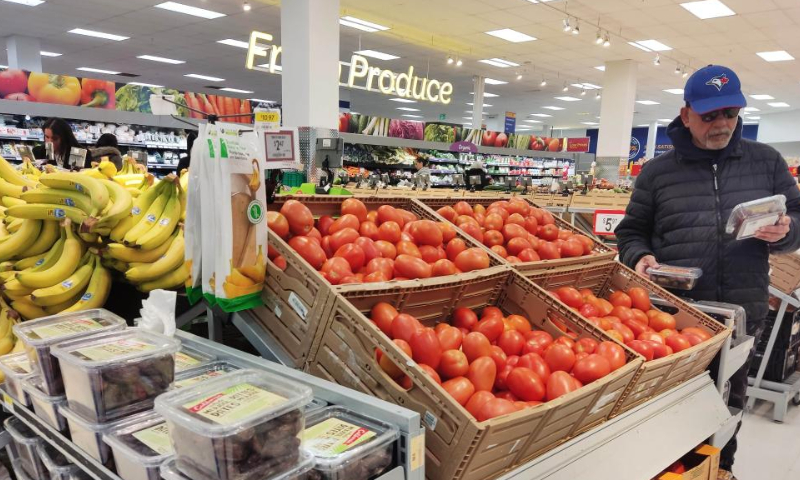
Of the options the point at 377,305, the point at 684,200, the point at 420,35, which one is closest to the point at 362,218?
the point at 377,305

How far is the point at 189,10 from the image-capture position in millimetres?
9133

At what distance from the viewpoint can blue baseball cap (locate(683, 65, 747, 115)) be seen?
7.07 ft

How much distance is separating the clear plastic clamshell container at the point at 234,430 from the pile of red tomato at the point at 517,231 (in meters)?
1.25

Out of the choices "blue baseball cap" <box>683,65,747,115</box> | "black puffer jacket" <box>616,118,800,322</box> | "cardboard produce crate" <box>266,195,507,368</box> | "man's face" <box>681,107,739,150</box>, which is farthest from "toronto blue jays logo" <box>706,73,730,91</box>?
"cardboard produce crate" <box>266,195,507,368</box>

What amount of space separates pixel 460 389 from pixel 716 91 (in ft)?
5.52

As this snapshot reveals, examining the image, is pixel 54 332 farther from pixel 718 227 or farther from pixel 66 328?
pixel 718 227

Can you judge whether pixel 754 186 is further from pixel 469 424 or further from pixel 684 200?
pixel 469 424

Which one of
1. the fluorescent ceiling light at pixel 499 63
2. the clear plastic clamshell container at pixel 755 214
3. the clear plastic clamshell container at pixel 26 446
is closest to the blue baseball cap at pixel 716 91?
the clear plastic clamshell container at pixel 755 214

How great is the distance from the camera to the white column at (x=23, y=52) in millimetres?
11156

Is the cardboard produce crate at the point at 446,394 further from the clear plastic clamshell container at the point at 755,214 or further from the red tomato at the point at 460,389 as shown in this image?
the clear plastic clamshell container at the point at 755,214

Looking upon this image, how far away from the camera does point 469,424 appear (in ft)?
3.58

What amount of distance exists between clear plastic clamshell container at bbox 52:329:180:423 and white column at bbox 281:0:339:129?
6.27 m

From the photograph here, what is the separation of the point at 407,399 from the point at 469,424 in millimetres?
173

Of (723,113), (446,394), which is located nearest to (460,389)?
(446,394)
